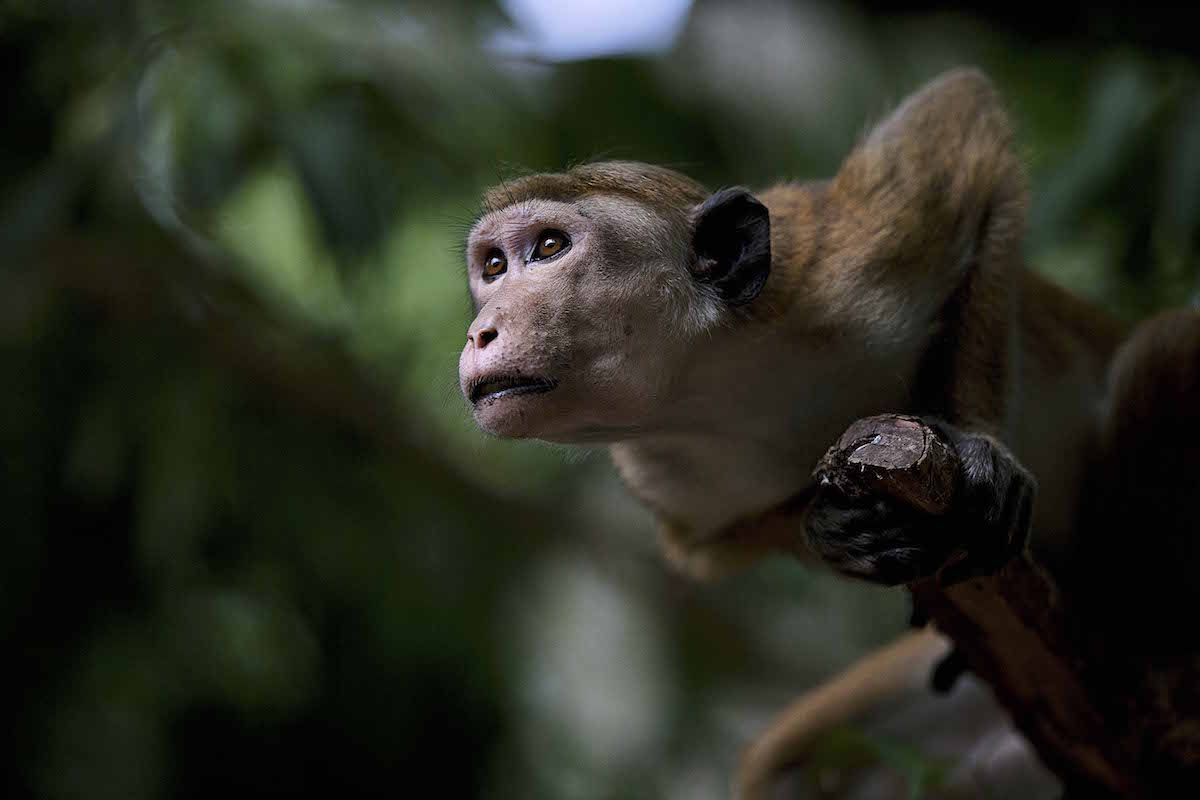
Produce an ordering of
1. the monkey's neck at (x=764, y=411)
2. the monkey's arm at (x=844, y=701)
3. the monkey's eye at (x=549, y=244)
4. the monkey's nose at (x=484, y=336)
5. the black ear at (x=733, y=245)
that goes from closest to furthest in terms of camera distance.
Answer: the monkey's nose at (x=484, y=336) < the monkey's eye at (x=549, y=244) < the black ear at (x=733, y=245) < the monkey's neck at (x=764, y=411) < the monkey's arm at (x=844, y=701)

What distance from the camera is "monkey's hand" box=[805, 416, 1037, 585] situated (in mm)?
2432

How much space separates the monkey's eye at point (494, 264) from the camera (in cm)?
303

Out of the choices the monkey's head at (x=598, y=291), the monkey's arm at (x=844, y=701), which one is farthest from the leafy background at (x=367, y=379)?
the monkey's head at (x=598, y=291)

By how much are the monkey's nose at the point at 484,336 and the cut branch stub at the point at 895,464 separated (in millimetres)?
774

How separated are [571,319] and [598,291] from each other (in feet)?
0.41

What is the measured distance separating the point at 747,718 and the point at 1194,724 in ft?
15.1

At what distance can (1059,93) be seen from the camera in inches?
238

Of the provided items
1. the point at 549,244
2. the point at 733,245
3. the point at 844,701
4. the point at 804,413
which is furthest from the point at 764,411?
the point at 844,701

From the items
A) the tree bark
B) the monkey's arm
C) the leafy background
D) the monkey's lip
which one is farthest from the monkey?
the leafy background

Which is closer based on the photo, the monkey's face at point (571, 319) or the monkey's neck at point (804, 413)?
the monkey's face at point (571, 319)

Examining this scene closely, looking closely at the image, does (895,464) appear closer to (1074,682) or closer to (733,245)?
(733,245)

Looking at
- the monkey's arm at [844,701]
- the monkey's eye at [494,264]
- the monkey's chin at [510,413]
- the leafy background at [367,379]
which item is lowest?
the monkey's arm at [844,701]

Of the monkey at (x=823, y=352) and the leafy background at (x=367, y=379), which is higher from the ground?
the leafy background at (x=367, y=379)

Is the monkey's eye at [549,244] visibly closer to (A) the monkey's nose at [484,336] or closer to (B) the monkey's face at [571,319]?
(B) the monkey's face at [571,319]
